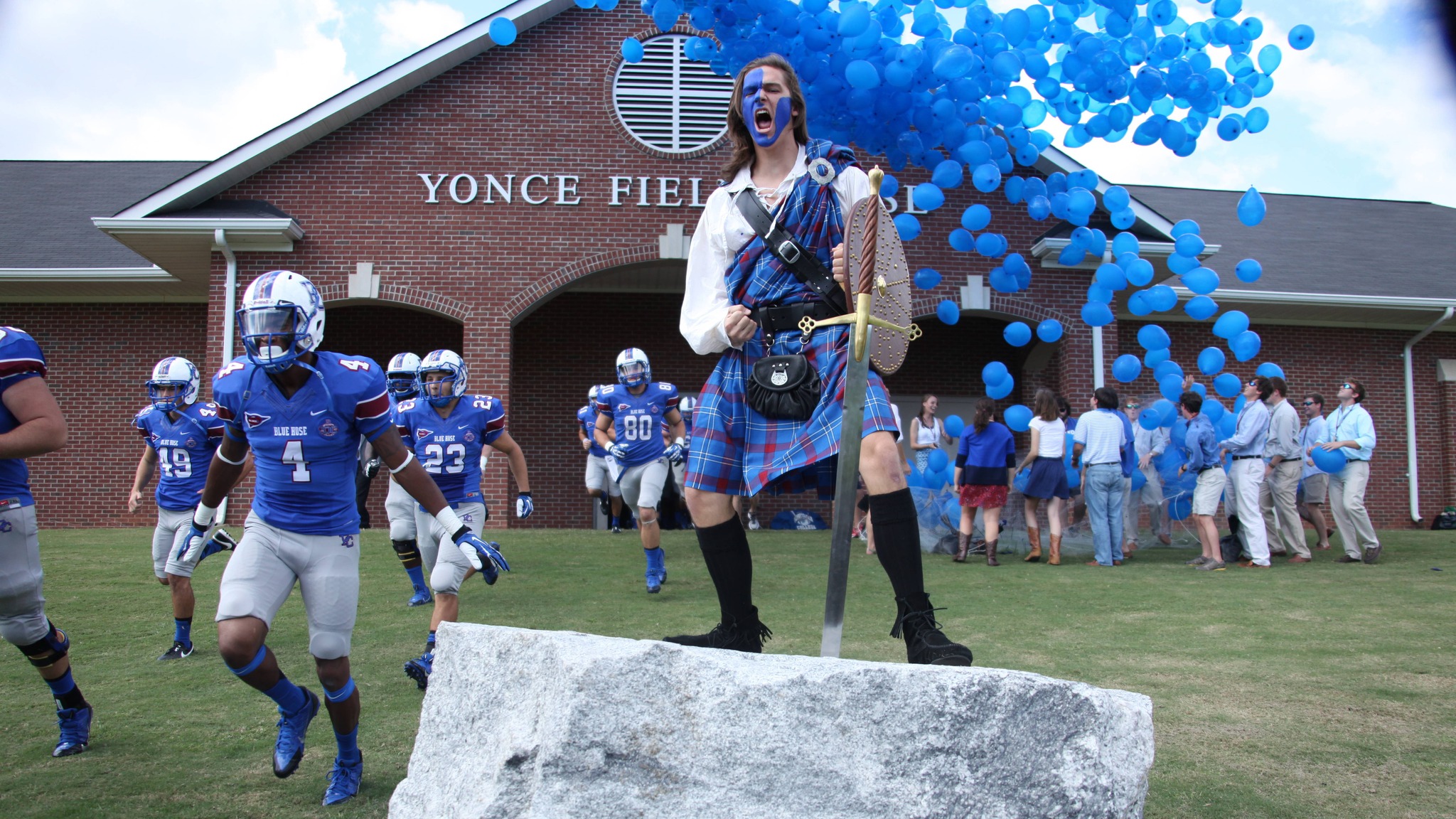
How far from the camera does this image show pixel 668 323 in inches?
669

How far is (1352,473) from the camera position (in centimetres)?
1020

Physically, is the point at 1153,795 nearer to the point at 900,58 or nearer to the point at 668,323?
the point at 900,58

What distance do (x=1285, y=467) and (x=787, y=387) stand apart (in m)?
9.74

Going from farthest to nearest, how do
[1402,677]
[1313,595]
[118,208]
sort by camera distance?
1. [118,208]
2. [1313,595]
3. [1402,677]

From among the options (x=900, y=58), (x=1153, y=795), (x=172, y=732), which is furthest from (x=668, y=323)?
(x=1153, y=795)

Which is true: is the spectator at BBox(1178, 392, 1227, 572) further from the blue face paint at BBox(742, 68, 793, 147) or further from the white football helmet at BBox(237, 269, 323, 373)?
the white football helmet at BBox(237, 269, 323, 373)

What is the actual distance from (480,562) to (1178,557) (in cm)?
959

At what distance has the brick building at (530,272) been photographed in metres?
13.8

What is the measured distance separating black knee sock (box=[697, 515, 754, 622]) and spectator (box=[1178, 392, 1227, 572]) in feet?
26.1

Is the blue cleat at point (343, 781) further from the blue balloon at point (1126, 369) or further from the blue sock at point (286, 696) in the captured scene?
the blue balloon at point (1126, 369)

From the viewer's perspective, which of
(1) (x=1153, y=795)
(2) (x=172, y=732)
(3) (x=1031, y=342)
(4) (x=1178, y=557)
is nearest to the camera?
(1) (x=1153, y=795)

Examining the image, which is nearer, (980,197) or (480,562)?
(480,562)

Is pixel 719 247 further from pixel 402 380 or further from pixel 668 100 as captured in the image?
pixel 668 100

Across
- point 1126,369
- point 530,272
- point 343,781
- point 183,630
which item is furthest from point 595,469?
point 343,781
